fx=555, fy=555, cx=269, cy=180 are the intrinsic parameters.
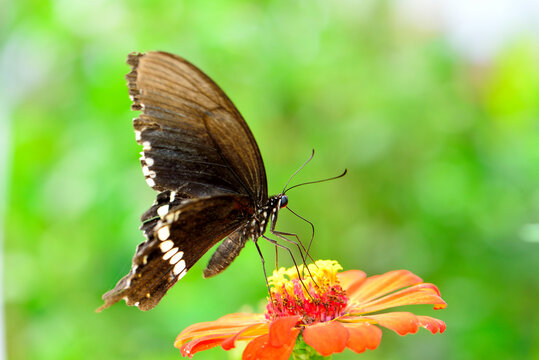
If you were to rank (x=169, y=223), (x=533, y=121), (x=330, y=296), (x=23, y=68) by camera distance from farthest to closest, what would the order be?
1. (x=23, y=68)
2. (x=533, y=121)
3. (x=330, y=296)
4. (x=169, y=223)

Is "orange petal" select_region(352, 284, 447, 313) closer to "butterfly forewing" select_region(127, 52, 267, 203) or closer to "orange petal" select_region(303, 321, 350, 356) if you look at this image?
"orange petal" select_region(303, 321, 350, 356)

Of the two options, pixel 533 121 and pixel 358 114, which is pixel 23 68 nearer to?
pixel 358 114

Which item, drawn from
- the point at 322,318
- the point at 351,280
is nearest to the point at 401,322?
the point at 322,318

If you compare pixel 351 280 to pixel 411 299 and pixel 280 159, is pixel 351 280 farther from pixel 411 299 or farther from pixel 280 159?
pixel 280 159

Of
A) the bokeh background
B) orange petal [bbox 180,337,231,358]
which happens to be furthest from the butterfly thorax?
the bokeh background

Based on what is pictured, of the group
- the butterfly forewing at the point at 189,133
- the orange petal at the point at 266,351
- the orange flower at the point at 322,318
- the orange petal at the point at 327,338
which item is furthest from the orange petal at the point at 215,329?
the butterfly forewing at the point at 189,133

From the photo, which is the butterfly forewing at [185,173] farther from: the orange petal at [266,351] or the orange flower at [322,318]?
the orange petal at [266,351]

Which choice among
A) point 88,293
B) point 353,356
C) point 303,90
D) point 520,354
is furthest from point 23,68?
point 520,354
